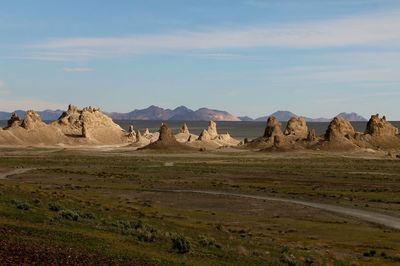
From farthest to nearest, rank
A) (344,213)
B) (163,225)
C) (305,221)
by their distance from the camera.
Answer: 1. (344,213)
2. (305,221)
3. (163,225)

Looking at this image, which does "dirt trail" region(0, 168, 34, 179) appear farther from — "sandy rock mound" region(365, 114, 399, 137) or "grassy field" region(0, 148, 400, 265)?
"sandy rock mound" region(365, 114, 399, 137)

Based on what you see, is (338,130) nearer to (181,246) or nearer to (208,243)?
(208,243)

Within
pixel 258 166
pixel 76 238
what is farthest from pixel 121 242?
pixel 258 166

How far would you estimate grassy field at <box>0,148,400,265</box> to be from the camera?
1040 inches

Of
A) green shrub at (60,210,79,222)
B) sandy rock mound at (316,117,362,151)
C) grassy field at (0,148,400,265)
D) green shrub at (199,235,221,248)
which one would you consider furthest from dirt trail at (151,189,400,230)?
sandy rock mound at (316,117,362,151)

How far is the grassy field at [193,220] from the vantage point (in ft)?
86.7

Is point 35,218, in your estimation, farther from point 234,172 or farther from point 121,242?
point 234,172

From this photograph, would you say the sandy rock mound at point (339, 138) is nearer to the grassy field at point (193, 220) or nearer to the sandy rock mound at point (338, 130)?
the sandy rock mound at point (338, 130)

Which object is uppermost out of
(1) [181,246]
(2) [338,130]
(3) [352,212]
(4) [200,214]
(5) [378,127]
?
(5) [378,127]

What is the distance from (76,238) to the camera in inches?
1066

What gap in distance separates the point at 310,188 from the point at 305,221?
32.9 m

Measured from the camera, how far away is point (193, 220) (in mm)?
49719

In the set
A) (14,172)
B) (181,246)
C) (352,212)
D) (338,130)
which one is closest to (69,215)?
(181,246)

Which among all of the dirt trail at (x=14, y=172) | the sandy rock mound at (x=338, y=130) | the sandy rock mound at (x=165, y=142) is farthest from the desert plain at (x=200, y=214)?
the sandy rock mound at (x=165, y=142)
